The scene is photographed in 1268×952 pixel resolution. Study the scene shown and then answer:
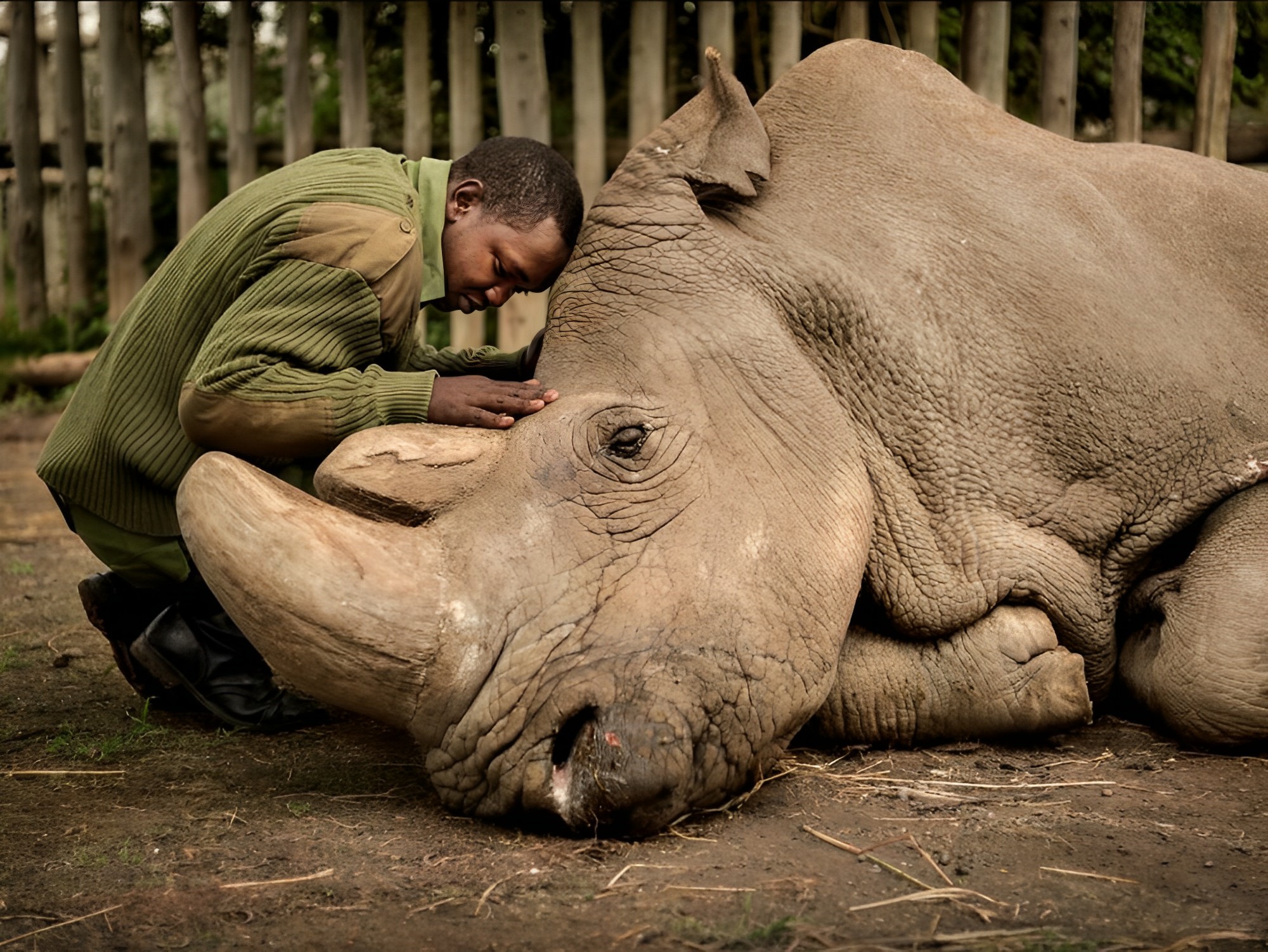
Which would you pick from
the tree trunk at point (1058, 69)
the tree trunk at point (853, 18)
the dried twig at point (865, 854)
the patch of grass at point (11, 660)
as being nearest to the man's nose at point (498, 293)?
the dried twig at point (865, 854)

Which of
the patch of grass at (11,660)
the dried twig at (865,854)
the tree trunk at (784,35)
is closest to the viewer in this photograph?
the dried twig at (865,854)

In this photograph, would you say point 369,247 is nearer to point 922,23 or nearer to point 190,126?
point 922,23

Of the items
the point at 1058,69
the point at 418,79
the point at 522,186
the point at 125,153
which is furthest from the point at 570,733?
the point at 125,153

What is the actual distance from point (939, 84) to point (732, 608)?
177 centimetres

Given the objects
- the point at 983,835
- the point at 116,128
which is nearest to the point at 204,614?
the point at 983,835

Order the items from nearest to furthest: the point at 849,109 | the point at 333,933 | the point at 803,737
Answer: the point at 333,933 → the point at 803,737 → the point at 849,109

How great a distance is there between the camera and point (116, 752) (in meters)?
3.36

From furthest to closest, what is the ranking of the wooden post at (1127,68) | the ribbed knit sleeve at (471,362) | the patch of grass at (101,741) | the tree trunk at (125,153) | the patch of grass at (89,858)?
1. the tree trunk at (125,153)
2. the wooden post at (1127,68)
3. the ribbed knit sleeve at (471,362)
4. the patch of grass at (101,741)
5. the patch of grass at (89,858)

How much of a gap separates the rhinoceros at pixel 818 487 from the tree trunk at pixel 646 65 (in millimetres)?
3620

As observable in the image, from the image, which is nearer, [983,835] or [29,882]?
[29,882]

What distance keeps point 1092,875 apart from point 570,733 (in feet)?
3.05

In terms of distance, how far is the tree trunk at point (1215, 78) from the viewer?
6875mm

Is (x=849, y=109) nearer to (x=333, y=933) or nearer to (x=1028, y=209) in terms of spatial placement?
(x=1028, y=209)

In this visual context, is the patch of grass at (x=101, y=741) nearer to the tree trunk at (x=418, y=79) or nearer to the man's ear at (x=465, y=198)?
the man's ear at (x=465, y=198)
